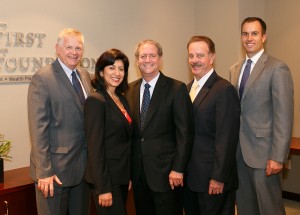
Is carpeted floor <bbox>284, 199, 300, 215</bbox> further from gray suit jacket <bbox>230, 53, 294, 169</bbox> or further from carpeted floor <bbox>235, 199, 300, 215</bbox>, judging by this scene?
gray suit jacket <bbox>230, 53, 294, 169</bbox>

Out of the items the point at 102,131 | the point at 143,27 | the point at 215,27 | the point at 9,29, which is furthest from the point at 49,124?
the point at 215,27

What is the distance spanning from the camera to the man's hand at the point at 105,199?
2232mm

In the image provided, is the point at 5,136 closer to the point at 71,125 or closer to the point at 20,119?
the point at 20,119

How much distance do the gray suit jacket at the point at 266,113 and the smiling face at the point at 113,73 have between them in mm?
1015

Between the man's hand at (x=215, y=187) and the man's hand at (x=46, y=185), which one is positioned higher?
the man's hand at (x=46, y=185)

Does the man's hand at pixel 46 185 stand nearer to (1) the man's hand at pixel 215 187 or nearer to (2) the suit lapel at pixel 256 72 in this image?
(1) the man's hand at pixel 215 187

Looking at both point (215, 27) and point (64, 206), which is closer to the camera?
point (64, 206)

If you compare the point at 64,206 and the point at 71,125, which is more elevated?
the point at 71,125

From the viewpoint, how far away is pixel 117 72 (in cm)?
240

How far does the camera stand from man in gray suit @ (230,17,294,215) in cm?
264

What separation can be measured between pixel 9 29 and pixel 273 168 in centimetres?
236

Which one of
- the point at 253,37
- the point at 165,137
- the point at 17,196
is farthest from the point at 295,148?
the point at 17,196

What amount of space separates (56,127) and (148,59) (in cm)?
78

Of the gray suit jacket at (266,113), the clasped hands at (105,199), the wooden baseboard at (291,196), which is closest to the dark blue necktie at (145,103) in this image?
the clasped hands at (105,199)
